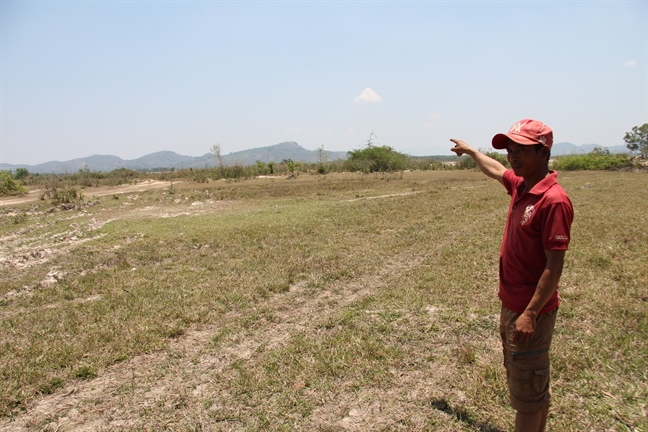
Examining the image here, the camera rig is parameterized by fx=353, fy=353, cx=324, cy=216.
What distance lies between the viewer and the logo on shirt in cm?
202

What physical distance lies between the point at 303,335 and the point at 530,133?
330 centimetres

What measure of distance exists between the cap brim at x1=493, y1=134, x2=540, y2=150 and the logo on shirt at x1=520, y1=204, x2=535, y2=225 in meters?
0.37

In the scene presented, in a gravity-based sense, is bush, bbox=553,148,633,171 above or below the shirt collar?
below

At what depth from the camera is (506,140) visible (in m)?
2.20

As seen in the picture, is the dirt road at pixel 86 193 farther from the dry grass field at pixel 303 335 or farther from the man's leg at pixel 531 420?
the man's leg at pixel 531 420

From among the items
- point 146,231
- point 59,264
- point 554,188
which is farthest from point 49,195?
point 554,188

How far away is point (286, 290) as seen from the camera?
5797mm

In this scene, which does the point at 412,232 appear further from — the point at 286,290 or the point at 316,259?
the point at 286,290

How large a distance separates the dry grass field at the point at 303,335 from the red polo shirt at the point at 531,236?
1.22 meters

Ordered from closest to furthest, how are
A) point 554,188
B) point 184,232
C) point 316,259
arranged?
point 554,188, point 316,259, point 184,232

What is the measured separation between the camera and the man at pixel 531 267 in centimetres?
193

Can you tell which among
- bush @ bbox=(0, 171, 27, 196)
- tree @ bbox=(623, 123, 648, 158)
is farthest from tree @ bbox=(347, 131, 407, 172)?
tree @ bbox=(623, 123, 648, 158)

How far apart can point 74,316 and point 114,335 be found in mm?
1139

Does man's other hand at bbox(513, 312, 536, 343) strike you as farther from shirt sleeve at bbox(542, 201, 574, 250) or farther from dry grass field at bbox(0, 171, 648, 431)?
dry grass field at bbox(0, 171, 648, 431)
